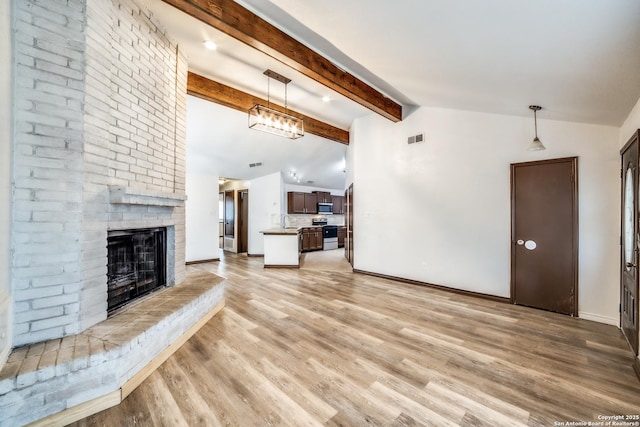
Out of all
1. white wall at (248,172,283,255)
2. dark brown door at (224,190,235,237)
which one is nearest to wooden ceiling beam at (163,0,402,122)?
white wall at (248,172,283,255)

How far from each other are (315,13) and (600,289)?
14.8 ft

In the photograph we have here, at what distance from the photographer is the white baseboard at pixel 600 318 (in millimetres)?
3203

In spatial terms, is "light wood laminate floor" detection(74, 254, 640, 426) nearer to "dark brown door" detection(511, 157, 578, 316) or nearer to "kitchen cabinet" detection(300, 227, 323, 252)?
"dark brown door" detection(511, 157, 578, 316)

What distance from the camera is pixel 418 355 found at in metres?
2.52

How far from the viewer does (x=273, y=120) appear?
4121 millimetres

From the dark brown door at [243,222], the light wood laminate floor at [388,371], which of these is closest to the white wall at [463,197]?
the light wood laminate floor at [388,371]

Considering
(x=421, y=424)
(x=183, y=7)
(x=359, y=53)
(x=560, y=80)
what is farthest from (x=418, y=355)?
(x=183, y=7)

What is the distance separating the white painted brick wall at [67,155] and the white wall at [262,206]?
5.70 meters

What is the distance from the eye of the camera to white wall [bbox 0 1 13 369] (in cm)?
173

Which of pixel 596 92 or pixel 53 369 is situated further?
pixel 596 92

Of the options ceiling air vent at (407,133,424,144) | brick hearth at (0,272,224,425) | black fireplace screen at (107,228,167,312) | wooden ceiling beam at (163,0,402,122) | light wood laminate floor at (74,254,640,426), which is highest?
wooden ceiling beam at (163,0,402,122)

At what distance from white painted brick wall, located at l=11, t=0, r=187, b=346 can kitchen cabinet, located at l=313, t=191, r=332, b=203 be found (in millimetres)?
7405

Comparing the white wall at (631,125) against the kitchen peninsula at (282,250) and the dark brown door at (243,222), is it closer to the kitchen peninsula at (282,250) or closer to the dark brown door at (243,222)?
the kitchen peninsula at (282,250)

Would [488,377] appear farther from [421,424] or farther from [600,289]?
[600,289]
